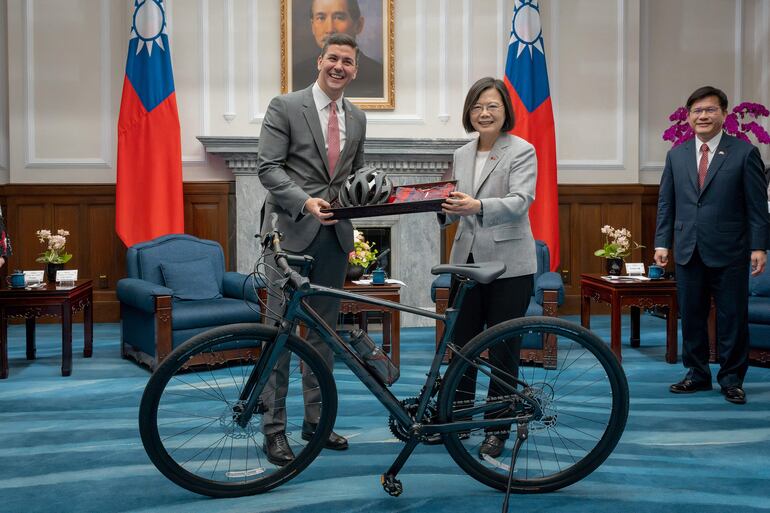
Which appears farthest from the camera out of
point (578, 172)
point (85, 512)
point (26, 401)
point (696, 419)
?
point (578, 172)

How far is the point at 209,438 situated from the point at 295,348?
82 cm

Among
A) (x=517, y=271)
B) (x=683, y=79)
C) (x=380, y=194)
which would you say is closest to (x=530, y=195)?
(x=517, y=271)

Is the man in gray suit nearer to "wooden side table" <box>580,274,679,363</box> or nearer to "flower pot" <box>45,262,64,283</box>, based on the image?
"wooden side table" <box>580,274,679,363</box>

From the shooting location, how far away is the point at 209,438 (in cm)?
293

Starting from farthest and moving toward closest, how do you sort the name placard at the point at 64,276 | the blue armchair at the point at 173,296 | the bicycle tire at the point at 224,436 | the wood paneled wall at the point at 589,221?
the wood paneled wall at the point at 589,221
the name placard at the point at 64,276
the blue armchair at the point at 173,296
the bicycle tire at the point at 224,436

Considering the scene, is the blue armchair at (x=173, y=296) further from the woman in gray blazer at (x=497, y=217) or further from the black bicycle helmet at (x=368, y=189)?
the black bicycle helmet at (x=368, y=189)

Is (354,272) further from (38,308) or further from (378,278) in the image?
(38,308)

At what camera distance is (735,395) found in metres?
3.67

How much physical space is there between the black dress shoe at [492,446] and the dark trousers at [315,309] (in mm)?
626

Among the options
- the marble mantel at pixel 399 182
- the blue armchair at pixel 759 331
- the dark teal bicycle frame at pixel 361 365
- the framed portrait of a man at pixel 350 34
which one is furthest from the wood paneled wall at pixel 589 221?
the dark teal bicycle frame at pixel 361 365

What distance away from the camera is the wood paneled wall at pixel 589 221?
22.1ft

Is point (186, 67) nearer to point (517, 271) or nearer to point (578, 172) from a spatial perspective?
point (578, 172)

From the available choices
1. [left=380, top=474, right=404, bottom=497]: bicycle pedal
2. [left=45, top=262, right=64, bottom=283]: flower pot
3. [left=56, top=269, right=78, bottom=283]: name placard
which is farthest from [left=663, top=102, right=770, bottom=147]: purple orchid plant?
[left=45, top=262, right=64, bottom=283]: flower pot

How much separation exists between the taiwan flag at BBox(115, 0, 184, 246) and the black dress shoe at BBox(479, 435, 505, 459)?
13.1 ft
